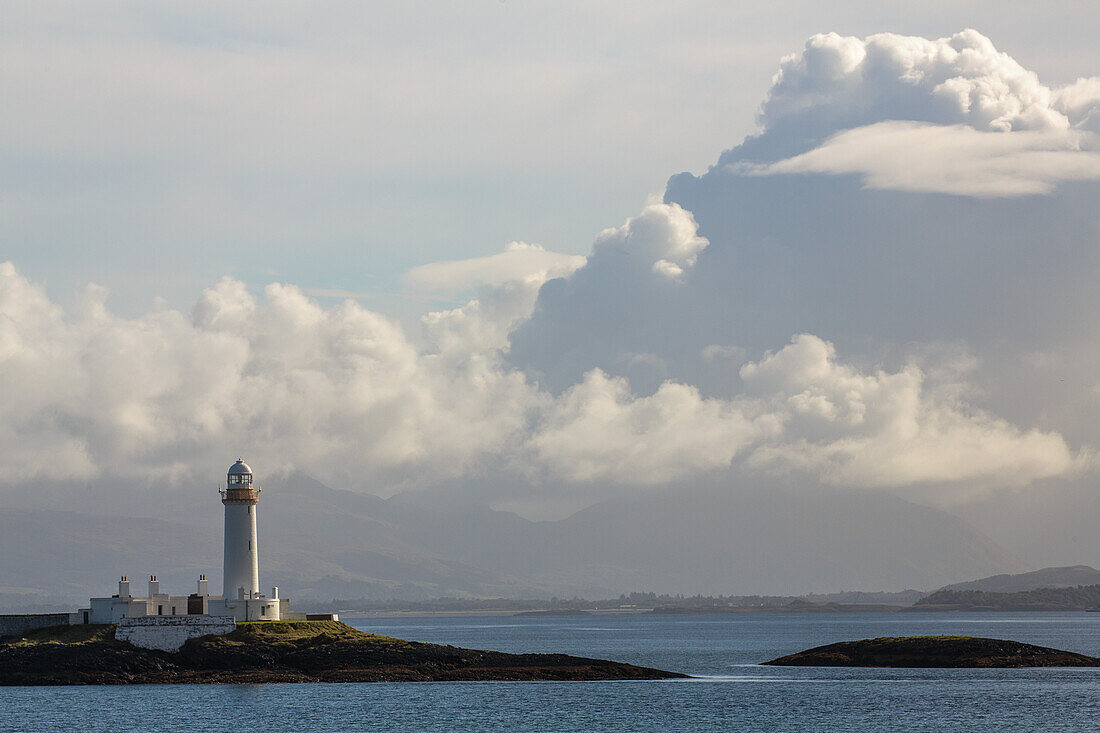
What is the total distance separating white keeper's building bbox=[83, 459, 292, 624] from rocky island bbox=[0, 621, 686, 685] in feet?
4.38

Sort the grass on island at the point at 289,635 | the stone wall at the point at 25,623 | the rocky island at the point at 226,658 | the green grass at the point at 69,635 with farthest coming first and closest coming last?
the stone wall at the point at 25,623, the green grass at the point at 69,635, the grass on island at the point at 289,635, the rocky island at the point at 226,658

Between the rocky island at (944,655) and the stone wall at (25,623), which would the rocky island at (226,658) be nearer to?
the stone wall at (25,623)

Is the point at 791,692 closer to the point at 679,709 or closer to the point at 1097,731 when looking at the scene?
the point at 679,709

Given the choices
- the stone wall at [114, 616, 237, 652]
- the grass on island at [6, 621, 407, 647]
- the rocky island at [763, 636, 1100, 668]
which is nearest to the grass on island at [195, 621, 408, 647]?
the grass on island at [6, 621, 407, 647]

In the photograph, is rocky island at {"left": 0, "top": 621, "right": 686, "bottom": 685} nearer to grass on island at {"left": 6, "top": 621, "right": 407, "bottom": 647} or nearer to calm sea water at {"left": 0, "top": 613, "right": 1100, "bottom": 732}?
grass on island at {"left": 6, "top": 621, "right": 407, "bottom": 647}

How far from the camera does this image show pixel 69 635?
373 ft

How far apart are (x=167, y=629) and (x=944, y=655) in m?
73.0

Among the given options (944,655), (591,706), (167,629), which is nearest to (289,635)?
(167,629)

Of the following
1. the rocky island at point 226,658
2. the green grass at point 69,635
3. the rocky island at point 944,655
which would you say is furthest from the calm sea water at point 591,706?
the rocky island at point 944,655

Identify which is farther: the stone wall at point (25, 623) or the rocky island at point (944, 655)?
the rocky island at point (944, 655)

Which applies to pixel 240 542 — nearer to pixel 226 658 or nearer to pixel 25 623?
pixel 226 658

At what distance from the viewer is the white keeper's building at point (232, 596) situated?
11298cm

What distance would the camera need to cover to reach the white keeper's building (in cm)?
11298

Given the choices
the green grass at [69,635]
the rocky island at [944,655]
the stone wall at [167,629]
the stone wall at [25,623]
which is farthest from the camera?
the rocky island at [944,655]
